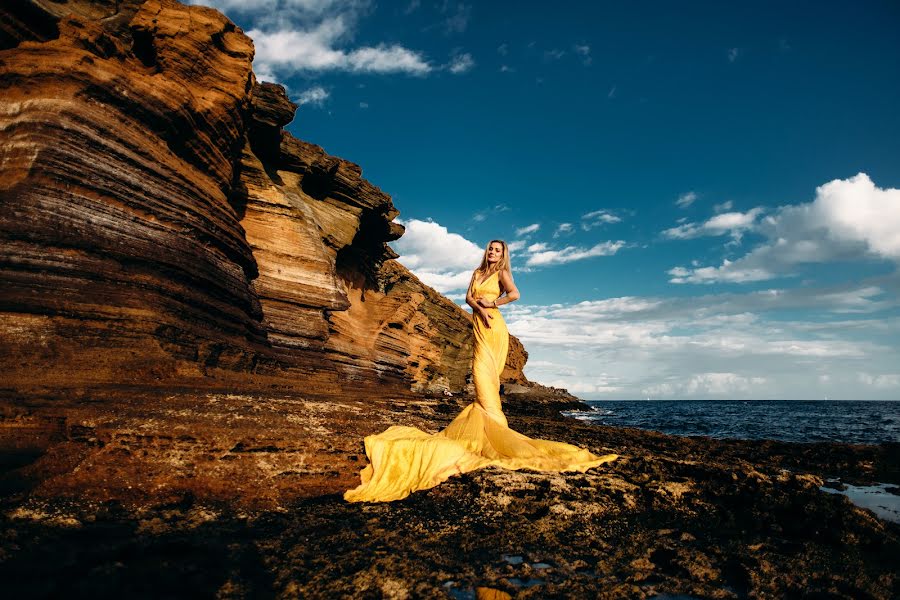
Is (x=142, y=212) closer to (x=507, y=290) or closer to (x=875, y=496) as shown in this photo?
(x=507, y=290)

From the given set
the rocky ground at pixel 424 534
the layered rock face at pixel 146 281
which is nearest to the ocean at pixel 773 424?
the rocky ground at pixel 424 534

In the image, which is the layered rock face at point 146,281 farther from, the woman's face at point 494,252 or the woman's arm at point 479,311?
the woman's face at point 494,252

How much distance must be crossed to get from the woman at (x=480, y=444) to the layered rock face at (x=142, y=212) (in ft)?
14.0

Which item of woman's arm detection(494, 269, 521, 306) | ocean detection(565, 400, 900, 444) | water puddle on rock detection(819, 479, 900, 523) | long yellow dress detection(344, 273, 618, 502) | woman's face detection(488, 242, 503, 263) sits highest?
woman's face detection(488, 242, 503, 263)

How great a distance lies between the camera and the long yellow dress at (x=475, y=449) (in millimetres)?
5957

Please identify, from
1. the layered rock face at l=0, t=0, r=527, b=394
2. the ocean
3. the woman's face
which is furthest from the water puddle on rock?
the ocean

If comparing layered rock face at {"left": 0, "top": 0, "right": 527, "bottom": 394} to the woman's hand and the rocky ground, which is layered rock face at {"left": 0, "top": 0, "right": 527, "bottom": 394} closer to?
the rocky ground

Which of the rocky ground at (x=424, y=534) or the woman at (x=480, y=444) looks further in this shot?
the woman at (x=480, y=444)

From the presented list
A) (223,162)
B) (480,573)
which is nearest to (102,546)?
(480,573)

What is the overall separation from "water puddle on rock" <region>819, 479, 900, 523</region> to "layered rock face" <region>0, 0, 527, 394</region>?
10.8 metres

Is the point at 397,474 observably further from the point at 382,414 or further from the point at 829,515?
the point at 829,515

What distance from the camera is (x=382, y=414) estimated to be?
29.7ft

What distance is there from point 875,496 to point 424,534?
25.8 ft

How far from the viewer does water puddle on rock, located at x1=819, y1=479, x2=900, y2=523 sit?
20.4 feet
